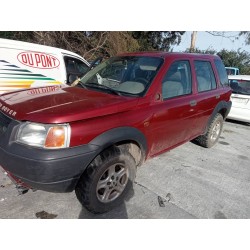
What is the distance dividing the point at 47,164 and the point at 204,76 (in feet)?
10.5

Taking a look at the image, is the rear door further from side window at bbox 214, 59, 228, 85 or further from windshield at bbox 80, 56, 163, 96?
windshield at bbox 80, 56, 163, 96

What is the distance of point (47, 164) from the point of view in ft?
6.70

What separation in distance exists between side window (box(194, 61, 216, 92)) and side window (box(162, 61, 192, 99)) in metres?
0.31

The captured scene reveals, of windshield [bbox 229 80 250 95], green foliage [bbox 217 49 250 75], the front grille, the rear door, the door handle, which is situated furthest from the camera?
green foliage [bbox 217 49 250 75]

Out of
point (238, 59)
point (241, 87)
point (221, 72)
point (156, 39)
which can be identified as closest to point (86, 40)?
point (156, 39)

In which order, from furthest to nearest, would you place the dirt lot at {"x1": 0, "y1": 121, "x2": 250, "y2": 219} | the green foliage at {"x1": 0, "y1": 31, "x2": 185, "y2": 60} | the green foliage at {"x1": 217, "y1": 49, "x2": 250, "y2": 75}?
the green foliage at {"x1": 217, "y1": 49, "x2": 250, "y2": 75}, the green foliage at {"x1": 0, "y1": 31, "x2": 185, "y2": 60}, the dirt lot at {"x1": 0, "y1": 121, "x2": 250, "y2": 219}

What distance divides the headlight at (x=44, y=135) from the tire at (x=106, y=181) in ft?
1.46

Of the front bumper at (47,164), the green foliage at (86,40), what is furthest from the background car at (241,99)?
the green foliage at (86,40)

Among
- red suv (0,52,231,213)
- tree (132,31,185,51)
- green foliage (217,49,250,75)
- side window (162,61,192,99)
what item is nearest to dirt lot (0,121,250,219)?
red suv (0,52,231,213)

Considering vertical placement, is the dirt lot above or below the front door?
below

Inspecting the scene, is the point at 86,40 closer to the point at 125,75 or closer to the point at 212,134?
the point at 212,134

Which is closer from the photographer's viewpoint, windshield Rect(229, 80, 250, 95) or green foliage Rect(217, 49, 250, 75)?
windshield Rect(229, 80, 250, 95)

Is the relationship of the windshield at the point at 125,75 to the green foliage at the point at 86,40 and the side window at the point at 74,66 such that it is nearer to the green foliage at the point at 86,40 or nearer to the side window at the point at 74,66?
the side window at the point at 74,66

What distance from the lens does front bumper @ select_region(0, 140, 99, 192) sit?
2055mm
